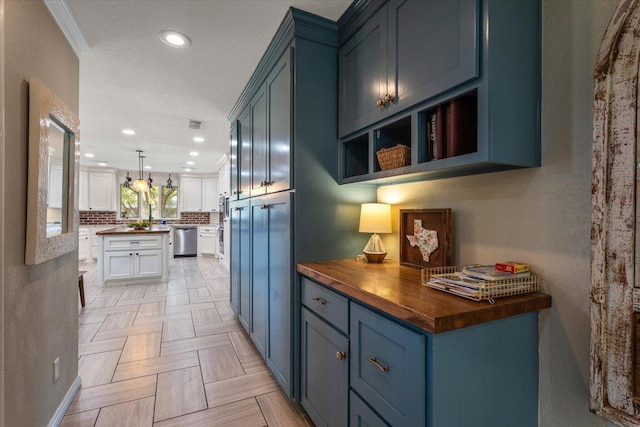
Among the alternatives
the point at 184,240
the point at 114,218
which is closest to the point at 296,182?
the point at 184,240

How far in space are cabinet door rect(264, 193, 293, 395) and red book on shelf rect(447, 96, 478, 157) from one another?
95cm

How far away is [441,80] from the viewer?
45.6 inches

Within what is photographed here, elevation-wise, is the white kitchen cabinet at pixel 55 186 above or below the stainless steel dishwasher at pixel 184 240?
above

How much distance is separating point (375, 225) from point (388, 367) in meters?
0.91

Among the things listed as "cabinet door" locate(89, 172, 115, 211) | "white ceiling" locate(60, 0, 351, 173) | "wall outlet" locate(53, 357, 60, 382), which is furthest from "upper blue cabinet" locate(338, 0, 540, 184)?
"cabinet door" locate(89, 172, 115, 211)

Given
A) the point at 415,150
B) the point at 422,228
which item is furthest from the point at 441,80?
the point at 422,228

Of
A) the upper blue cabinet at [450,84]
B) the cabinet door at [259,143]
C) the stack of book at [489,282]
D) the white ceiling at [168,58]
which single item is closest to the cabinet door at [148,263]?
the white ceiling at [168,58]

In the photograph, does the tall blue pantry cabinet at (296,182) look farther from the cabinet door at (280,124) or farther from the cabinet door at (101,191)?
the cabinet door at (101,191)

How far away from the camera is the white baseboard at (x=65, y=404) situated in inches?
65.4

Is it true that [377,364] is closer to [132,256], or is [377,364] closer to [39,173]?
[39,173]

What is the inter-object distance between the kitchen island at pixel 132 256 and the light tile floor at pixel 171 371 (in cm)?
84

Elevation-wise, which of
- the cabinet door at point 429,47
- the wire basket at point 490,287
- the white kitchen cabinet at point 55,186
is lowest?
the wire basket at point 490,287

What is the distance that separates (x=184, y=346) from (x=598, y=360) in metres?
2.87

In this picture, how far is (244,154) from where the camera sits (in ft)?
9.64
